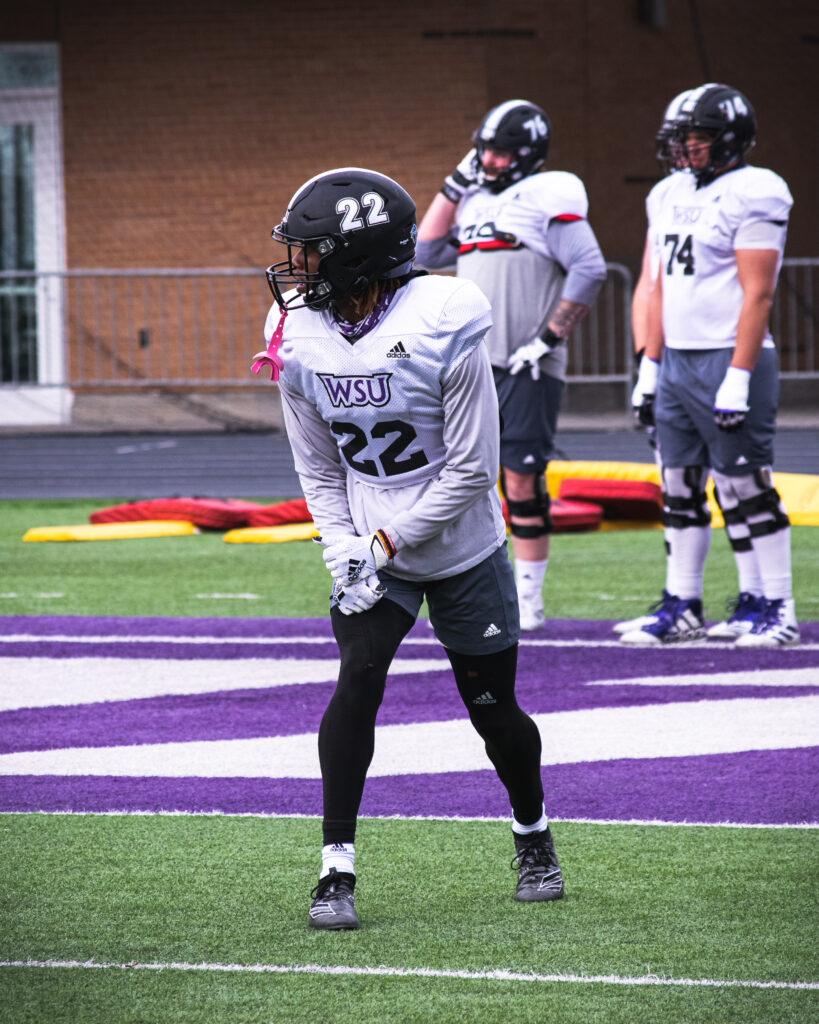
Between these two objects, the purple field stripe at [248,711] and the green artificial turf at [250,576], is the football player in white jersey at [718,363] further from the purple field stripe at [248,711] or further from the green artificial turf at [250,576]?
the purple field stripe at [248,711]

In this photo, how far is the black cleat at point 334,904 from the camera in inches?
136

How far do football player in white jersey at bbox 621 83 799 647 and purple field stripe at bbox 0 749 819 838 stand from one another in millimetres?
1974

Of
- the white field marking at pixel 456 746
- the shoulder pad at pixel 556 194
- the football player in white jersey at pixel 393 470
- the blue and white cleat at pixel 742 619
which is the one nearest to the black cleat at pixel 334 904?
the football player in white jersey at pixel 393 470

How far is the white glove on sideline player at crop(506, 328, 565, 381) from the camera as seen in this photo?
727 cm

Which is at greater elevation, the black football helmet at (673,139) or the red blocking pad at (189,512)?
the black football helmet at (673,139)

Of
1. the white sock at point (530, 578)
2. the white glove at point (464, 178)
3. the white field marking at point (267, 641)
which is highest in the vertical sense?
the white glove at point (464, 178)

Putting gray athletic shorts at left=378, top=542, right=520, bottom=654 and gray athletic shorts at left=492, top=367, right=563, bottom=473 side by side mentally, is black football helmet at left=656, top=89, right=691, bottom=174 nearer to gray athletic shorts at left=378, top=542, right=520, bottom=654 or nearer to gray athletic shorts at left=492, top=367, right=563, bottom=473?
gray athletic shorts at left=492, top=367, right=563, bottom=473

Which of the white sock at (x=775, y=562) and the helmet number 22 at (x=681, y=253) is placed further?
the white sock at (x=775, y=562)

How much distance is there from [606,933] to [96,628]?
181 inches

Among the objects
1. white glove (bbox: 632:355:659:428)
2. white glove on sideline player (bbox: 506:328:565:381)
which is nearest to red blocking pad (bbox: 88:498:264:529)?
white glove on sideline player (bbox: 506:328:565:381)

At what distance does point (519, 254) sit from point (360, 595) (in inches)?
158

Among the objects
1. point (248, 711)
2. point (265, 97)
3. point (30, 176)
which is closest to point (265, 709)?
point (248, 711)

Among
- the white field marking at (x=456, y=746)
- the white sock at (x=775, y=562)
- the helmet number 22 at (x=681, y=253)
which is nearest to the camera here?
the white field marking at (x=456, y=746)

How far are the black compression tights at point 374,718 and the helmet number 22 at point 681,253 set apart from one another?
3.45 metres
